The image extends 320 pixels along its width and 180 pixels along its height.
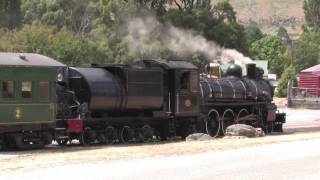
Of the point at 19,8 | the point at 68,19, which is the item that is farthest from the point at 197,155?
the point at 19,8

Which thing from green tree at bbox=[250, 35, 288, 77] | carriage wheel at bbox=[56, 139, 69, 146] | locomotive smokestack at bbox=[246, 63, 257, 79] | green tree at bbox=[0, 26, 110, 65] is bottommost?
carriage wheel at bbox=[56, 139, 69, 146]

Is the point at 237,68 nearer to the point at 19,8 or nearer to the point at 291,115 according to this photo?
the point at 291,115

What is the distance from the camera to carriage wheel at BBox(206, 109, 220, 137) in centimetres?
2784

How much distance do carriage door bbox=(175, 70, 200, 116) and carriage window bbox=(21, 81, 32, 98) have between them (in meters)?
6.91

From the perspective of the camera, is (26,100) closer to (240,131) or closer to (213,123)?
(240,131)

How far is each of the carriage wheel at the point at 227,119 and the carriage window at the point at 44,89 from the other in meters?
9.22

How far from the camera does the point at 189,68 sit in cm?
2641

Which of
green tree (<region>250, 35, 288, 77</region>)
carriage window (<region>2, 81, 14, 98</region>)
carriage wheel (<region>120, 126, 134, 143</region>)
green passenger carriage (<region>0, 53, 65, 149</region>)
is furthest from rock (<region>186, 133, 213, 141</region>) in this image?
green tree (<region>250, 35, 288, 77</region>)

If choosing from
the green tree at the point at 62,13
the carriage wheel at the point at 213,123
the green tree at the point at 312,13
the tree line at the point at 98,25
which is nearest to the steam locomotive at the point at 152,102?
the carriage wheel at the point at 213,123

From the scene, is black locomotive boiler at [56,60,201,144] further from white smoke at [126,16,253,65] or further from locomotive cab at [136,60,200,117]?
white smoke at [126,16,253,65]

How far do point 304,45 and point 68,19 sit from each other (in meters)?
39.3

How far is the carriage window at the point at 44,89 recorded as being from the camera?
20.8 meters

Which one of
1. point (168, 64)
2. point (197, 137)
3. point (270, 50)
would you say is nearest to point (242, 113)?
point (168, 64)

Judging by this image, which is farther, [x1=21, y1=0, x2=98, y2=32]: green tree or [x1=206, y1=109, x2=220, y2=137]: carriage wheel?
[x1=21, y1=0, x2=98, y2=32]: green tree
